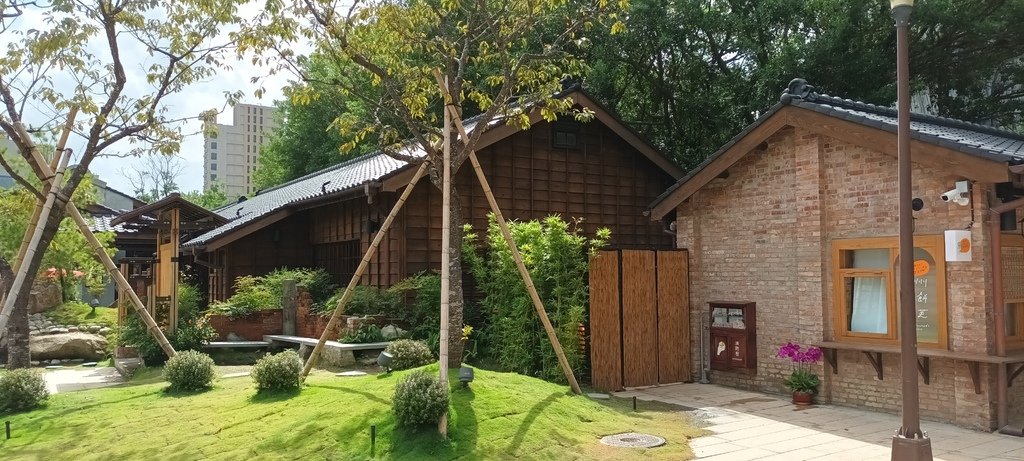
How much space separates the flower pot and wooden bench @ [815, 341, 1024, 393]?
0.49 m

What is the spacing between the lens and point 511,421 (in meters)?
7.50

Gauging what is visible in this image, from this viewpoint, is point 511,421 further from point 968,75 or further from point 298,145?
point 298,145

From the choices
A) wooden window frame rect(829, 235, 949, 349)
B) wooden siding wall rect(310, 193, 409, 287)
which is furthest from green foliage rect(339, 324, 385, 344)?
wooden window frame rect(829, 235, 949, 349)

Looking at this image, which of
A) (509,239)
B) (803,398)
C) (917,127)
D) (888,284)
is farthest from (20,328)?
(917,127)

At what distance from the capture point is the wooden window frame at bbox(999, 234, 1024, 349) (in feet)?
28.3

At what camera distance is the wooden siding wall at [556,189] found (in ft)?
48.2

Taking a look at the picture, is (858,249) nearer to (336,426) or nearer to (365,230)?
(336,426)

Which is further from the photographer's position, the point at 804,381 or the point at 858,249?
the point at 804,381

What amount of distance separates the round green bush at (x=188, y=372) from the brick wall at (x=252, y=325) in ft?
16.2

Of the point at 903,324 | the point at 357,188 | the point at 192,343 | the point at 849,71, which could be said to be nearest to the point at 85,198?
the point at 192,343

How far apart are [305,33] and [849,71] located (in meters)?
14.3

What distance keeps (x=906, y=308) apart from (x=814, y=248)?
161 inches

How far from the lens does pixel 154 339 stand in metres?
13.4

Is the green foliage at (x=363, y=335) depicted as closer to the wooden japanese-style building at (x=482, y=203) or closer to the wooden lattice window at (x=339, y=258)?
the wooden japanese-style building at (x=482, y=203)
